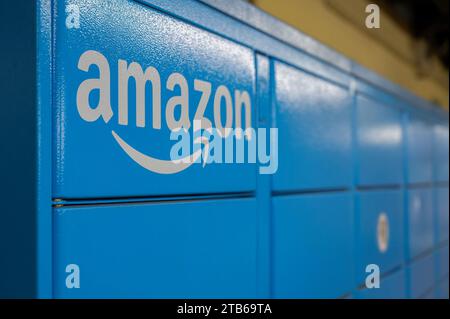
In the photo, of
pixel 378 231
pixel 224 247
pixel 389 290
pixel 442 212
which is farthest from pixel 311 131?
pixel 442 212

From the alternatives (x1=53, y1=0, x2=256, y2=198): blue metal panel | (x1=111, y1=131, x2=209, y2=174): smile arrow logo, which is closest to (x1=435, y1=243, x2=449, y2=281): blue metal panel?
(x1=53, y1=0, x2=256, y2=198): blue metal panel

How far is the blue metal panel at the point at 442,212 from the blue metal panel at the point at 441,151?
0.29 feet

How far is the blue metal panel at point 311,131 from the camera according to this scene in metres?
1.67

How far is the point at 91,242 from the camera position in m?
1.00

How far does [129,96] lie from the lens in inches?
42.4

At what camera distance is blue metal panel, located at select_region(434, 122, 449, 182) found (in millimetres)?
3688

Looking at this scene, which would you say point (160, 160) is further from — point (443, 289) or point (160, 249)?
point (443, 289)

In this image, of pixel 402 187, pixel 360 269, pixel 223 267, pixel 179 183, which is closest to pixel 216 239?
pixel 223 267

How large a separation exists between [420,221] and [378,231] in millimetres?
845

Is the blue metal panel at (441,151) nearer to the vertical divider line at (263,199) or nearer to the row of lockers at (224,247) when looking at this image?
the row of lockers at (224,247)

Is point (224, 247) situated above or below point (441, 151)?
below

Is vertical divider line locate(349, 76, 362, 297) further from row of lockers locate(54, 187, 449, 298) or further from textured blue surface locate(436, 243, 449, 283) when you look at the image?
textured blue surface locate(436, 243, 449, 283)
